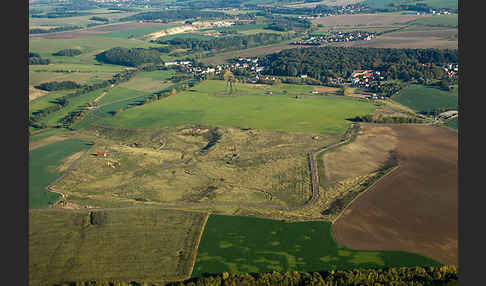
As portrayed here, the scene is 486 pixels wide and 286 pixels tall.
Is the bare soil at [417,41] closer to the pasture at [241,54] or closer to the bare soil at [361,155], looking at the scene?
the pasture at [241,54]

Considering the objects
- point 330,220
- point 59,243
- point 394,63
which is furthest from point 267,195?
point 394,63

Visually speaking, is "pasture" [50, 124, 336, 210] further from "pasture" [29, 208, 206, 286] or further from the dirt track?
the dirt track

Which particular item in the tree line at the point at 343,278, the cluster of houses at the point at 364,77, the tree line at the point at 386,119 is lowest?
the tree line at the point at 343,278

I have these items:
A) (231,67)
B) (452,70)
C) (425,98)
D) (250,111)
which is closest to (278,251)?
(250,111)

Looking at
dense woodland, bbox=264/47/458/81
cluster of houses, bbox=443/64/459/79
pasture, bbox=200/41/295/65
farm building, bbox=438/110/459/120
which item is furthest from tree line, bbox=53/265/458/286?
pasture, bbox=200/41/295/65

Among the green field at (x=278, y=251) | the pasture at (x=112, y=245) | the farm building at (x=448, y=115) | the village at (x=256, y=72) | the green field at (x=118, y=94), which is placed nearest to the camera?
the pasture at (x=112, y=245)

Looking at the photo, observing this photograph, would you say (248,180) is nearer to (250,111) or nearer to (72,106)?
(250,111)

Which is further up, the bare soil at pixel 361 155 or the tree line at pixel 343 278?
the bare soil at pixel 361 155

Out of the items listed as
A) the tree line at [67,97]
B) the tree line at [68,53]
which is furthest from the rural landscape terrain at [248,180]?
the tree line at [68,53]

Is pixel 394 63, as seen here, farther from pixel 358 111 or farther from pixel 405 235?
pixel 405 235
